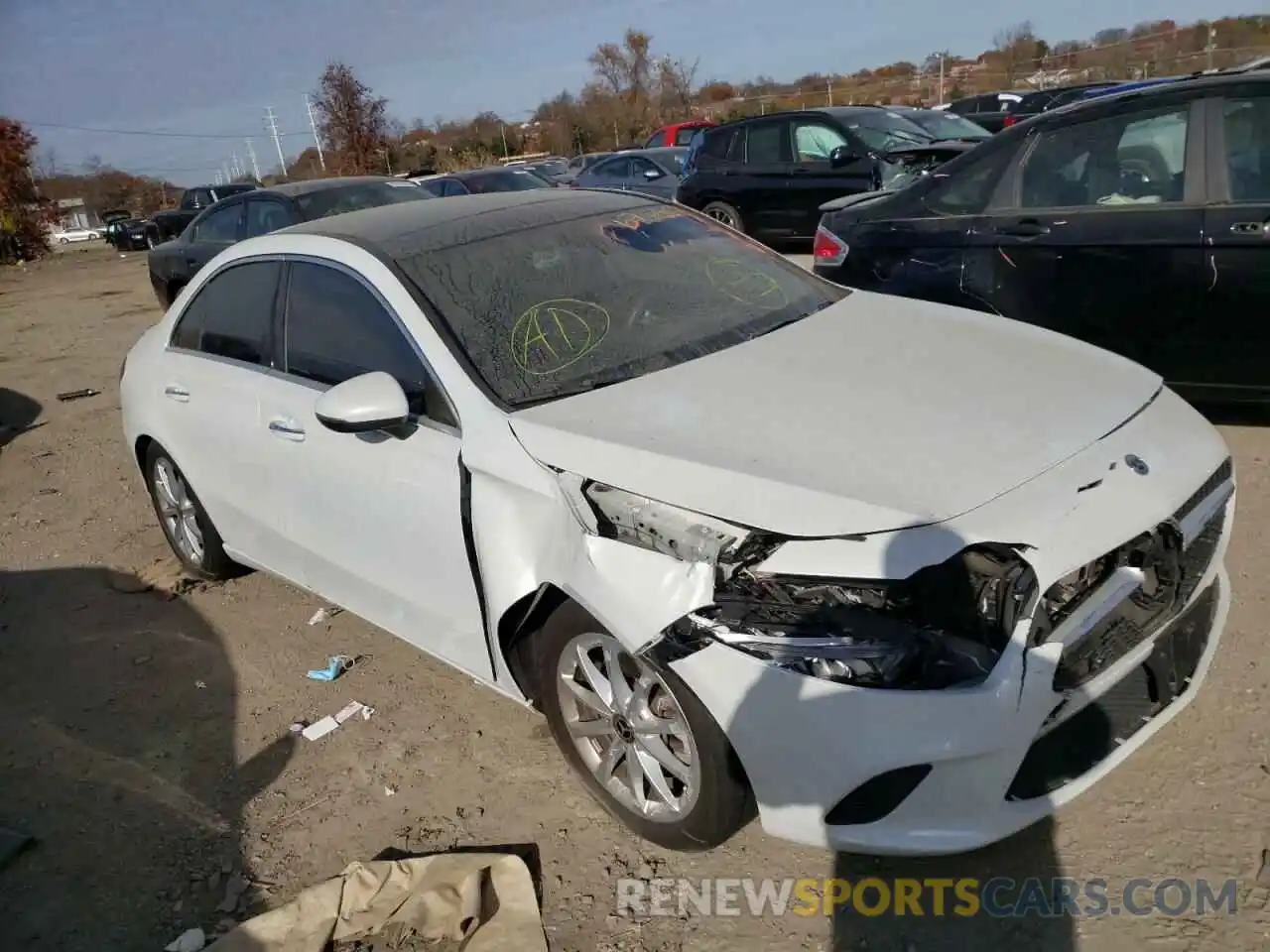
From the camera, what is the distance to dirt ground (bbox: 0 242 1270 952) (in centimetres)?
238

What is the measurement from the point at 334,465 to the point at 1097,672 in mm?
2345

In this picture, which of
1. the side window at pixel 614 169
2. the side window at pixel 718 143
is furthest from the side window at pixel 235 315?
the side window at pixel 614 169

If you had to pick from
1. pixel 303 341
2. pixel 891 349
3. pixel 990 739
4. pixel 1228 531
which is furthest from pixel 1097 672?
pixel 303 341

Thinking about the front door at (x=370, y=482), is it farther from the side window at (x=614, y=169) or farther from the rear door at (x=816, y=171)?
the side window at (x=614, y=169)

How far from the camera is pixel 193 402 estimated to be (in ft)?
13.3

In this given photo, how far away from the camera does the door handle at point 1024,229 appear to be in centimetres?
466

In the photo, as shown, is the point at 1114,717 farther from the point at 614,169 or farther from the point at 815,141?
the point at 614,169

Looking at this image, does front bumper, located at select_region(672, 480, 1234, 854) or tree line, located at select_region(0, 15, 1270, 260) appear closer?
front bumper, located at select_region(672, 480, 1234, 854)

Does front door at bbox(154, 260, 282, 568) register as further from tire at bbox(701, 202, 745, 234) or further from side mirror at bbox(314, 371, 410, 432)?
tire at bbox(701, 202, 745, 234)

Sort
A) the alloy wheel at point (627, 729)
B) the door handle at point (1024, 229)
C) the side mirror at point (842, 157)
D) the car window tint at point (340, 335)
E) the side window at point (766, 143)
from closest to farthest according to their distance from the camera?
the alloy wheel at point (627, 729) → the car window tint at point (340, 335) → the door handle at point (1024, 229) → the side mirror at point (842, 157) → the side window at point (766, 143)

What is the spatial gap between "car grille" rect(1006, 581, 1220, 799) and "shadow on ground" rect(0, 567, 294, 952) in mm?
2170

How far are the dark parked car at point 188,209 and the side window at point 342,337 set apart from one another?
20372 mm

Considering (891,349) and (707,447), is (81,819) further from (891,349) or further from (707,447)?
(891,349)

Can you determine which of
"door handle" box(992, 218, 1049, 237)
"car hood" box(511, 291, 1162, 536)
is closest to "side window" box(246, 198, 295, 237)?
"door handle" box(992, 218, 1049, 237)
